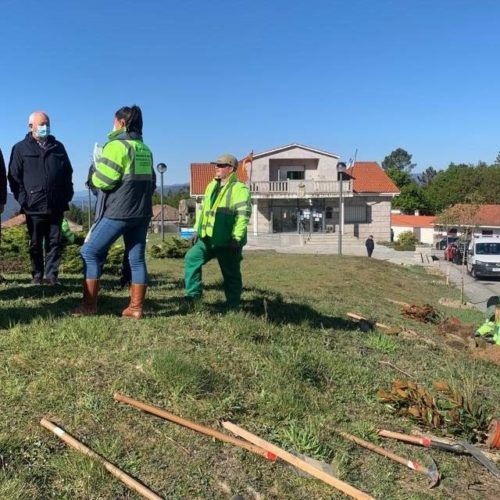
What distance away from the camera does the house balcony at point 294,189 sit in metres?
43.2

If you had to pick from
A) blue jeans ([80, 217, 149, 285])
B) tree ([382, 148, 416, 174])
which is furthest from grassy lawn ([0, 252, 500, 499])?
tree ([382, 148, 416, 174])

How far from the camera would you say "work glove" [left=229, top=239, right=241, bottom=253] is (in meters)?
5.75

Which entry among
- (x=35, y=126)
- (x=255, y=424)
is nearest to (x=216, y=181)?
(x=35, y=126)

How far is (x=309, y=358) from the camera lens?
475 cm

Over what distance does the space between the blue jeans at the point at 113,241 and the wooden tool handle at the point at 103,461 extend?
71.8 inches

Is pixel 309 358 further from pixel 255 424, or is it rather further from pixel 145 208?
pixel 145 208

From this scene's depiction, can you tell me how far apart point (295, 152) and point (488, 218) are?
37406mm

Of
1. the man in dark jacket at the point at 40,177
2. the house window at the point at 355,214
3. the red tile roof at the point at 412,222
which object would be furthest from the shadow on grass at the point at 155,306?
the red tile roof at the point at 412,222

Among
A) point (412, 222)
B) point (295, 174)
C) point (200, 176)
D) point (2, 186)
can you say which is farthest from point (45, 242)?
point (412, 222)

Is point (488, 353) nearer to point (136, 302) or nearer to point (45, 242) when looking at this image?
point (136, 302)

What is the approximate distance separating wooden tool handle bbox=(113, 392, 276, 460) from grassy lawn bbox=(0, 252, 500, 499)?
0.04m

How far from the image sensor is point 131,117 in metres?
4.91

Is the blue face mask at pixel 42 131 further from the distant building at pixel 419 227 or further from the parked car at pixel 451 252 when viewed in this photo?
the distant building at pixel 419 227

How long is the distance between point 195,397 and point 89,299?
1.68 meters
